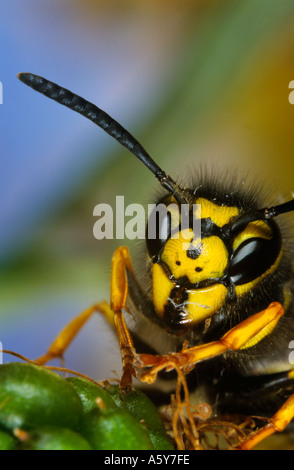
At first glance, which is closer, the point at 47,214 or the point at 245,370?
the point at 245,370

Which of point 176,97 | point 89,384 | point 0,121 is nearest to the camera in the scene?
point 89,384

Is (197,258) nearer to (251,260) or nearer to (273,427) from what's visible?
(251,260)

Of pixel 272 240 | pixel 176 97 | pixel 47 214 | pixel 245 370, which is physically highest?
pixel 176 97

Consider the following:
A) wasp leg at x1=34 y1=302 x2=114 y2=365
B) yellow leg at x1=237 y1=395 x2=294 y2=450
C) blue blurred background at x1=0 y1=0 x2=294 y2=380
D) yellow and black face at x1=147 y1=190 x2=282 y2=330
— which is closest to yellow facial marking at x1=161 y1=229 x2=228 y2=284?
yellow and black face at x1=147 y1=190 x2=282 y2=330

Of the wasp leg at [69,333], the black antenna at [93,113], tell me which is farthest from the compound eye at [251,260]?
the wasp leg at [69,333]

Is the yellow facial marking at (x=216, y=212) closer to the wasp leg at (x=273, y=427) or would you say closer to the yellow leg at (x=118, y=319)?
the yellow leg at (x=118, y=319)

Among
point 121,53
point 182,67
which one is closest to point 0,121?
point 121,53

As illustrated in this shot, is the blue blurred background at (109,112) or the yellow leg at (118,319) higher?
the blue blurred background at (109,112)

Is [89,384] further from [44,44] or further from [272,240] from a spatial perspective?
[44,44]
